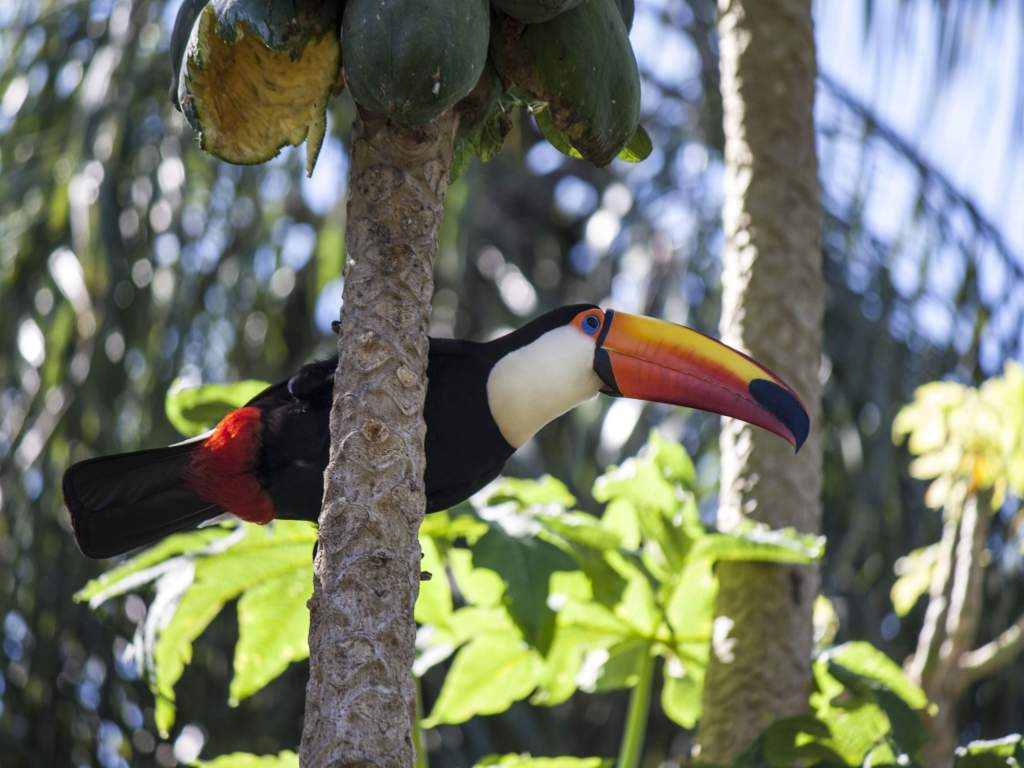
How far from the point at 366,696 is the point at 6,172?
3.39 metres

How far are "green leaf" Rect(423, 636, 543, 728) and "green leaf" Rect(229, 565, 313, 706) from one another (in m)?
0.27

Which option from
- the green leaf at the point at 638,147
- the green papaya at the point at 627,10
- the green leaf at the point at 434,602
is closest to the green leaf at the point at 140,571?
the green leaf at the point at 434,602

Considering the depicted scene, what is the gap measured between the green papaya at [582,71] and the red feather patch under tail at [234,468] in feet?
2.63

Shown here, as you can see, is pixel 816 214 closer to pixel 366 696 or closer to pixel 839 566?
pixel 366 696

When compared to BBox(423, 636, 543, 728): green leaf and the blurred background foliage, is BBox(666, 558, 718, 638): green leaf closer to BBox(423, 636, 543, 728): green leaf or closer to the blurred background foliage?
BBox(423, 636, 543, 728): green leaf

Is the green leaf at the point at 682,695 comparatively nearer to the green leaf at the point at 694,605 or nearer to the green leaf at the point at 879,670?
the green leaf at the point at 694,605

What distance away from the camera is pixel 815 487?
2236mm

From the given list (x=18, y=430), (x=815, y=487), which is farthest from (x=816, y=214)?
(x=18, y=430)

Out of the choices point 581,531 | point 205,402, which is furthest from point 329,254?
point 581,531

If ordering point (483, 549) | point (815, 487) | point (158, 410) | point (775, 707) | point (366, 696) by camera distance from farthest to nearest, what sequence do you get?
1. point (158, 410)
2. point (815, 487)
3. point (775, 707)
4. point (483, 549)
5. point (366, 696)

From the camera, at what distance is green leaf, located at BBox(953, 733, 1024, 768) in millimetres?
1722

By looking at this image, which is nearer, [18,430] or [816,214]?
[816,214]

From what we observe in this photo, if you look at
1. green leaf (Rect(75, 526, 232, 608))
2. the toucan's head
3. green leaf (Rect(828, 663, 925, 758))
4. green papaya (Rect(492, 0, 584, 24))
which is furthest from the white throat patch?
green papaya (Rect(492, 0, 584, 24))

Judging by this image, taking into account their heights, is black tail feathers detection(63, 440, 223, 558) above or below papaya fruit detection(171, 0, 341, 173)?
below
